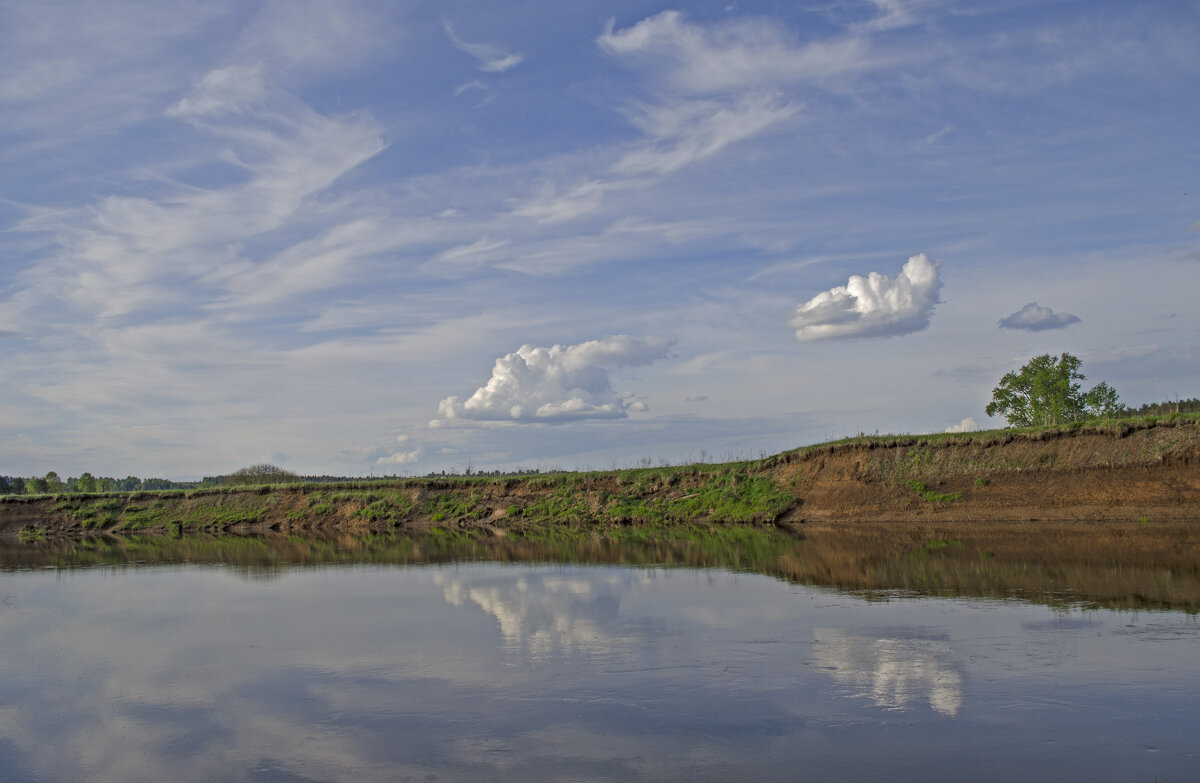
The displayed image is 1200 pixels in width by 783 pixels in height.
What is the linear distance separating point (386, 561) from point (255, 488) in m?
41.0

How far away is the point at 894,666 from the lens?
1188 cm

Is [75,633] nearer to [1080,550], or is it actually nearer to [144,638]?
[144,638]

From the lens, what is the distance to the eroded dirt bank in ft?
116

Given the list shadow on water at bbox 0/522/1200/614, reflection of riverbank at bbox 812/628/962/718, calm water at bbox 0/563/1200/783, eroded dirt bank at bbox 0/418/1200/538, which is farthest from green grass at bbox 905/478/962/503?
reflection of riverbank at bbox 812/628/962/718

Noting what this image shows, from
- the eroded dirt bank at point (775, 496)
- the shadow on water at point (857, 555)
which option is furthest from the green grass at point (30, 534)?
the shadow on water at point (857, 555)

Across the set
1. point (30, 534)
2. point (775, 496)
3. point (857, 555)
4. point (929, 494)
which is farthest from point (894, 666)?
point (30, 534)

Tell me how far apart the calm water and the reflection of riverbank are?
1.8 inches

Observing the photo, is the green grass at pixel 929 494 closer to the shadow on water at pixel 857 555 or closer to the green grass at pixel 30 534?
the shadow on water at pixel 857 555

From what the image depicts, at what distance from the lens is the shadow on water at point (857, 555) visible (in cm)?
1819

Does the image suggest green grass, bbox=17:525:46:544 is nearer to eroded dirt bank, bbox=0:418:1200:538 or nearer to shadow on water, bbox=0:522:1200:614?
eroded dirt bank, bbox=0:418:1200:538

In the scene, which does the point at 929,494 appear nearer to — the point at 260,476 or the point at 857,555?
the point at 857,555

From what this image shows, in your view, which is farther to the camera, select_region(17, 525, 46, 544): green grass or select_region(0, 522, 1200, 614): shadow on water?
select_region(17, 525, 46, 544): green grass

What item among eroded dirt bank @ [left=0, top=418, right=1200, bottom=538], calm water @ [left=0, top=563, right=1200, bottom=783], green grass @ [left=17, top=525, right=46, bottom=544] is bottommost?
green grass @ [left=17, top=525, right=46, bottom=544]

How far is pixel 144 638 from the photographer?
1670cm
